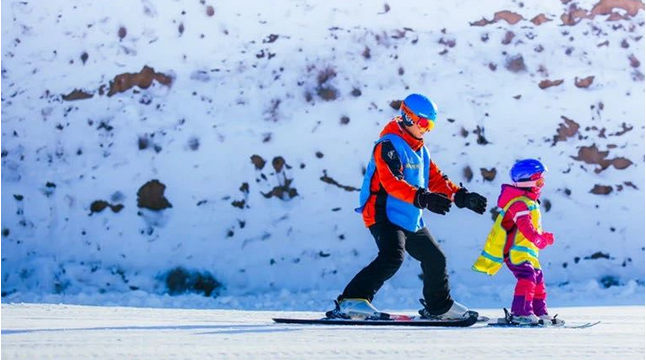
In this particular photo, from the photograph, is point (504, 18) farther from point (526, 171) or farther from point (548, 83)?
point (526, 171)

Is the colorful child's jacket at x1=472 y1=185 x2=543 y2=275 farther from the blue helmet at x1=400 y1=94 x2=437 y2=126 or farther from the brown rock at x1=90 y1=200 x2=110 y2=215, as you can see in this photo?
the brown rock at x1=90 y1=200 x2=110 y2=215

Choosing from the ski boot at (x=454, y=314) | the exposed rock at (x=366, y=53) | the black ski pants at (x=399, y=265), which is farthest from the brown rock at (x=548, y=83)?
the ski boot at (x=454, y=314)

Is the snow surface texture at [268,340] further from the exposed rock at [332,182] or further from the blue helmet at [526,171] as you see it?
A: the exposed rock at [332,182]

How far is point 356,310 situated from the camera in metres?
5.83

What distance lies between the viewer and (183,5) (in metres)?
12.7

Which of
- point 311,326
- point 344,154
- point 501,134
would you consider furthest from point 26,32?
point 311,326

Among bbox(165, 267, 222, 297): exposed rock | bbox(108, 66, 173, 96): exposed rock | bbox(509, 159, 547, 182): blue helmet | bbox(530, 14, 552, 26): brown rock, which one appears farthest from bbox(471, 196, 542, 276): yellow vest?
bbox(530, 14, 552, 26): brown rock

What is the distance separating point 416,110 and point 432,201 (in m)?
0.68

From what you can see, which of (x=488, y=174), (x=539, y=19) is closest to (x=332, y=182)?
(x=488, y=174)

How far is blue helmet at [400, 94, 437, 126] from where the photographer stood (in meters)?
5.96

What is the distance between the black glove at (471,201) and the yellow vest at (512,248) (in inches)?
16.7

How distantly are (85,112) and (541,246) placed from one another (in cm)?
687

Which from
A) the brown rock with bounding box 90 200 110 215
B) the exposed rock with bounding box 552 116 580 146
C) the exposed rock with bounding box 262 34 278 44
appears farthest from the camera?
the exposed rock with bounding box 262 34 278 44

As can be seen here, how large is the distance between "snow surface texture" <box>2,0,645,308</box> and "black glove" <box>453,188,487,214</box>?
3.20 meters
